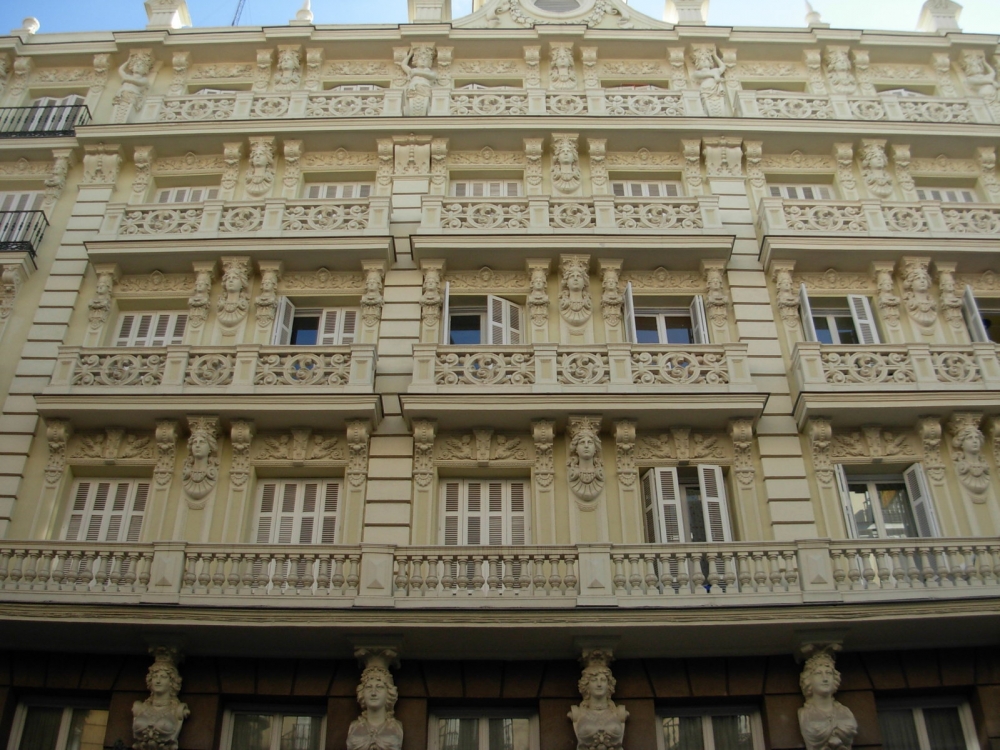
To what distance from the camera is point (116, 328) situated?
1847cm

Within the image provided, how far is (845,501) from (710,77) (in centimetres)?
1147

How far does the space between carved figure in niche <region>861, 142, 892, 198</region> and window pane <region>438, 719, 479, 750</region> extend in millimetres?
14519

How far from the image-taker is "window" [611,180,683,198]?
20475 mm

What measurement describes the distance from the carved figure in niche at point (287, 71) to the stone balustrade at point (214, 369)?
845 cm

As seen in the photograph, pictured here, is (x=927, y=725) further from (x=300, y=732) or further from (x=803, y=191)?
(x=803, y=191)

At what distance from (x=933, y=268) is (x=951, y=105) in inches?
217

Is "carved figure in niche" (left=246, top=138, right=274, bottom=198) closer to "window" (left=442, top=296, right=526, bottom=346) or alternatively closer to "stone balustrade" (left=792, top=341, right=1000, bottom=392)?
"window" (left=442, top=296, right=526, bottom=346)

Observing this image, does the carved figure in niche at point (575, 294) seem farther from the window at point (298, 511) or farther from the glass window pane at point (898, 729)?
the glass window pane at point (898, 729)

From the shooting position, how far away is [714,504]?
1552 centimetres

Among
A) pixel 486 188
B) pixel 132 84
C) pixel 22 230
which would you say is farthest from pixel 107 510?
pixel 132 84

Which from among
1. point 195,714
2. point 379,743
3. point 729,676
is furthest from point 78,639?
point 729,676

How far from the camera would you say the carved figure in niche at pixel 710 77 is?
832 inches

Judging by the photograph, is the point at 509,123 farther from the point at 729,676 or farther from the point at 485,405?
the point at 729,676

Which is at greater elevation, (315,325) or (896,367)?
(315,325)
